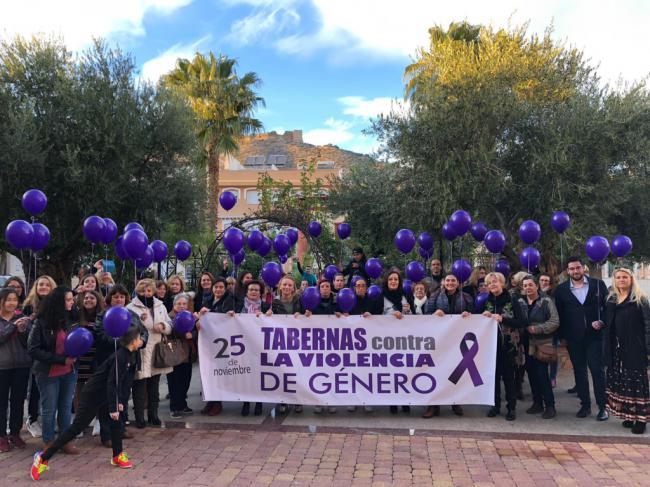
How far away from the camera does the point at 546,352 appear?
583 cm

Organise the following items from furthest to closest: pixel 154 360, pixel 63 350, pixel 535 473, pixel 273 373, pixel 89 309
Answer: pixel 273 373
pixel 154 360
pixel 89 309
pixel 63 350
pixel 535 473

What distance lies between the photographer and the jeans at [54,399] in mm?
4738

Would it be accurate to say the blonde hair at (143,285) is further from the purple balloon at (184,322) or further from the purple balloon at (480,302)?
the purple balloon at (480,302)

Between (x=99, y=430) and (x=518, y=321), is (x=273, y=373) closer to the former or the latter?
(x=99, y=430)

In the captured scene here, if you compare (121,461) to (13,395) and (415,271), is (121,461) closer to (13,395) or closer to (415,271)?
(13,395)

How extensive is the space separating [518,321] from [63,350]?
4.56m

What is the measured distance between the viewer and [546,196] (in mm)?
9570

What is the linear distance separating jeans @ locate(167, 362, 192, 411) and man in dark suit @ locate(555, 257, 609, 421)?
170 inches

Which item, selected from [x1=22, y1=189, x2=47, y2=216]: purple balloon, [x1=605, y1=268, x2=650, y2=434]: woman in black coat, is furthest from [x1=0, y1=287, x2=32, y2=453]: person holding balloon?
[x1=605, y1=268, x2=650, y2=434]: woman in black coat

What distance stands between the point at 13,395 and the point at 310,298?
301cm

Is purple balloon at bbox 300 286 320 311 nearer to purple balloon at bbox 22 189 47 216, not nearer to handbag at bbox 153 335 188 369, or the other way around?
handbag at bbox 153 335 188 369

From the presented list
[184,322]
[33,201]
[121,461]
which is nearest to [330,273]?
[184,322]

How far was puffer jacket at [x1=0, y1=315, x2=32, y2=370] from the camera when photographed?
15.6 ft

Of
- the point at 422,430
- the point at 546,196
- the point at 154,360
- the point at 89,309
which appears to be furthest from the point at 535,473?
the point at 546,196
